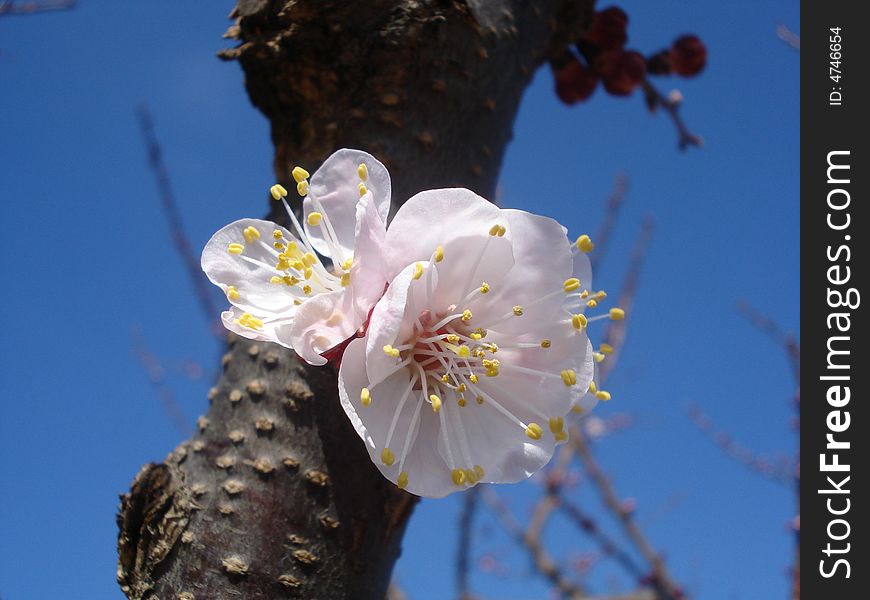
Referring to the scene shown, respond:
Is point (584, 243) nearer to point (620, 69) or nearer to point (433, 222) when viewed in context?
point (433, 222)

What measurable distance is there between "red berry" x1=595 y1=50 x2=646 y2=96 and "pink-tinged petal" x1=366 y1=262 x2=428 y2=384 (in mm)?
1250

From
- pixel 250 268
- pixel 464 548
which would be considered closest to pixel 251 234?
pixel 250 268

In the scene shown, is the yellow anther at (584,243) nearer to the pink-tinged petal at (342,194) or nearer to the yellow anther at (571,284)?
the yellow anther at (571,284)

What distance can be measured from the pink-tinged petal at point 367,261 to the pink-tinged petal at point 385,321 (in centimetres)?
2

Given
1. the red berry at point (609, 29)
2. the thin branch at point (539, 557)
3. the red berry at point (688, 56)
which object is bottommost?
the thin branch at point (539, 557)

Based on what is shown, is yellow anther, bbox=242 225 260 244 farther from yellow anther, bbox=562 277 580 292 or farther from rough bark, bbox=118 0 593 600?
yellow anther, bbox=562 277 580 292

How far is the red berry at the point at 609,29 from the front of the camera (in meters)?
1.75

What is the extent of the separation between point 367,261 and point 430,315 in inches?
5.2

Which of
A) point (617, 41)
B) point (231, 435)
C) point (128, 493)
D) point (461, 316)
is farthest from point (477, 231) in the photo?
point (617, 41)

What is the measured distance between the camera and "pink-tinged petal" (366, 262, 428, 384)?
28.6 inches

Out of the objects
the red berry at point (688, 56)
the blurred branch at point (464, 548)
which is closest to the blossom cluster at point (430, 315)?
the red berry at point (688, 56)

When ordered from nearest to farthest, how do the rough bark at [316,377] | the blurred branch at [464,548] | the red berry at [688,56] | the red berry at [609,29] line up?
the rough bark at [316,377], the red berry at [609,29], the red berry at [688,56], the blurred branch at [464,548]

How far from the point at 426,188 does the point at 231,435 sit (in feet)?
1.53
